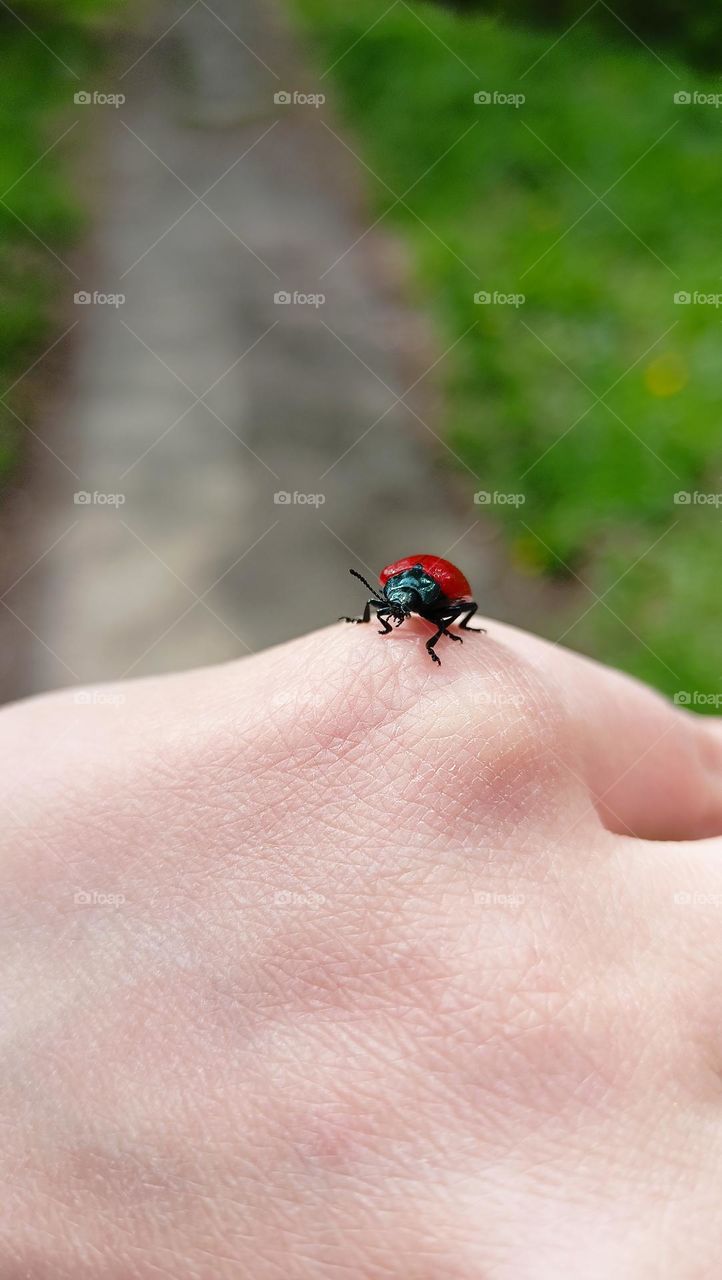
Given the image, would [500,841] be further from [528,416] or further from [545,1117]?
[528,416]

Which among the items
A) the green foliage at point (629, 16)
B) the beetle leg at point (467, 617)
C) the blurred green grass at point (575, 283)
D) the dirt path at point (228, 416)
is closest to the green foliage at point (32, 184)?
the dirt path at point (228, 416)

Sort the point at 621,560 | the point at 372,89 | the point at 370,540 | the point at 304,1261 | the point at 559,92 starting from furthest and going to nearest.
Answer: the point at 372,89
the point at 559,92
the point at 370,540
the point at 621,560
the point at 304,1261

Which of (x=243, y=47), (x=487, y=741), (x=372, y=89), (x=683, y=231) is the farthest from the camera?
(x=243, y=47)

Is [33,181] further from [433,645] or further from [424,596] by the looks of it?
[433,645]

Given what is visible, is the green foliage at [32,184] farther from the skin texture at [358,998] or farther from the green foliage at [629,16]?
the skin texture at [358,998]

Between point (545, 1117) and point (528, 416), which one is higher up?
Result: point (528, 416)

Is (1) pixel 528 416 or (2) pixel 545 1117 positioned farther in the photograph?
(1) pixel 528 416

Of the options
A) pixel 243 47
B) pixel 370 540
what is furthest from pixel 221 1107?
pixel 243 47

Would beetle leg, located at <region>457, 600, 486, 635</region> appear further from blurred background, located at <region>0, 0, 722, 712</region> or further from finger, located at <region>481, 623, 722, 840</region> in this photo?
blurred background, located at <region>0, 0, 722, 712</region>
